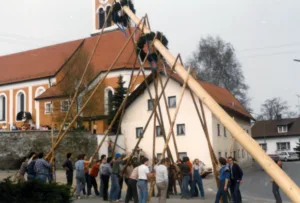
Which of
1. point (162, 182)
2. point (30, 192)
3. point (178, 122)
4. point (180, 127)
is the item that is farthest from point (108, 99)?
point (30, 192)

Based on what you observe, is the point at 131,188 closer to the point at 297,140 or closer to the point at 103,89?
the point at 103,89

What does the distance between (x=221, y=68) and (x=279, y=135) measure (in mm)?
16400

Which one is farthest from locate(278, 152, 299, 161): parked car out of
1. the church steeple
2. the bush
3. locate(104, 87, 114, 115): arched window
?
the bush

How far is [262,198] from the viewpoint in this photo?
18.6 m

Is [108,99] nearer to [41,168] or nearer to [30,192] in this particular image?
[41,168]

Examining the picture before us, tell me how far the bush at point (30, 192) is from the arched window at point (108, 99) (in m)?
28.8

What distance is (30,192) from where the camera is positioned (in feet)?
35.5

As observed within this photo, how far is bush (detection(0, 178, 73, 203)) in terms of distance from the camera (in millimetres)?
10688

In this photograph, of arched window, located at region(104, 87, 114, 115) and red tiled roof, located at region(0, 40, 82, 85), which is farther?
red tiled roof, located at region(0, 40, 82, 85)

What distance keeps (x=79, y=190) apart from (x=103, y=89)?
25.1 m

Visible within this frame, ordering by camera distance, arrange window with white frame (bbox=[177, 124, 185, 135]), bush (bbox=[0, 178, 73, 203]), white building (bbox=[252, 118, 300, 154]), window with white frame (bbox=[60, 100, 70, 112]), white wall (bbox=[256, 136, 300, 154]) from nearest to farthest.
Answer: bush (bbox=[0, 178, 73, 203]), window with white frame (bbox=[177, 124, 185, 135]), window with white frame (bbox=[60, 100, 70, 112]), white wall (bbox=[256, 136, 300, 154]), white building (bbox=[252, 118, 300, 154])

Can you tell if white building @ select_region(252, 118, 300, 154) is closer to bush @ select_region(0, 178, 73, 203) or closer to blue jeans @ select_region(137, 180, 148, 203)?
blue jeans @ select_region(137, 180, 148, 203)

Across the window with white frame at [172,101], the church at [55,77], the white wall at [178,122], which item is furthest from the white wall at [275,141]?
the window with white frame at [172,101]

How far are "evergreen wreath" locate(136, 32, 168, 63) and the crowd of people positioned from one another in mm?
3629
